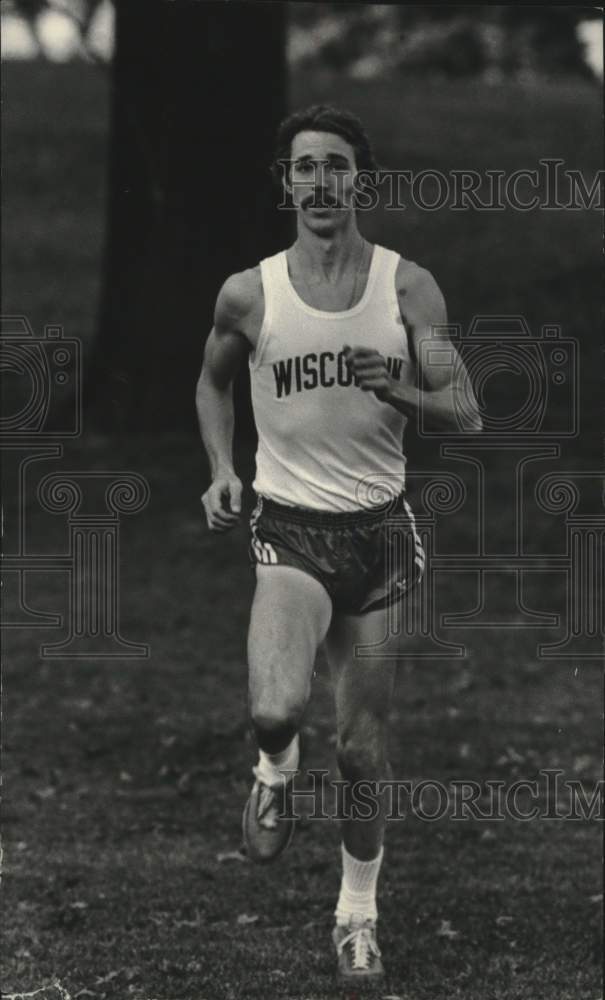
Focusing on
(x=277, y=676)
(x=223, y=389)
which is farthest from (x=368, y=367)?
(x=277, y=676)

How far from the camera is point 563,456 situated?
44.2 ft

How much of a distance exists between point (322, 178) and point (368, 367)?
68 centimetres

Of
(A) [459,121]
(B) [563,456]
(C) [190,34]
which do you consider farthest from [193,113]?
(A) [459,121]

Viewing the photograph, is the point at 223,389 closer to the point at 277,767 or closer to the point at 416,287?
the point at 416,287

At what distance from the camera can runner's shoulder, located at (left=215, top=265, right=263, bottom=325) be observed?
18.2 feet

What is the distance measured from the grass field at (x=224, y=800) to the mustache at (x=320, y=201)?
2530 mm

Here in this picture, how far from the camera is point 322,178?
215 inches

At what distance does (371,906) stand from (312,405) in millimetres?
1718

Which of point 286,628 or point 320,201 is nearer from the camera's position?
point 320,201

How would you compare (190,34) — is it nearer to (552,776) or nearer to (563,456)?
(552,776)
